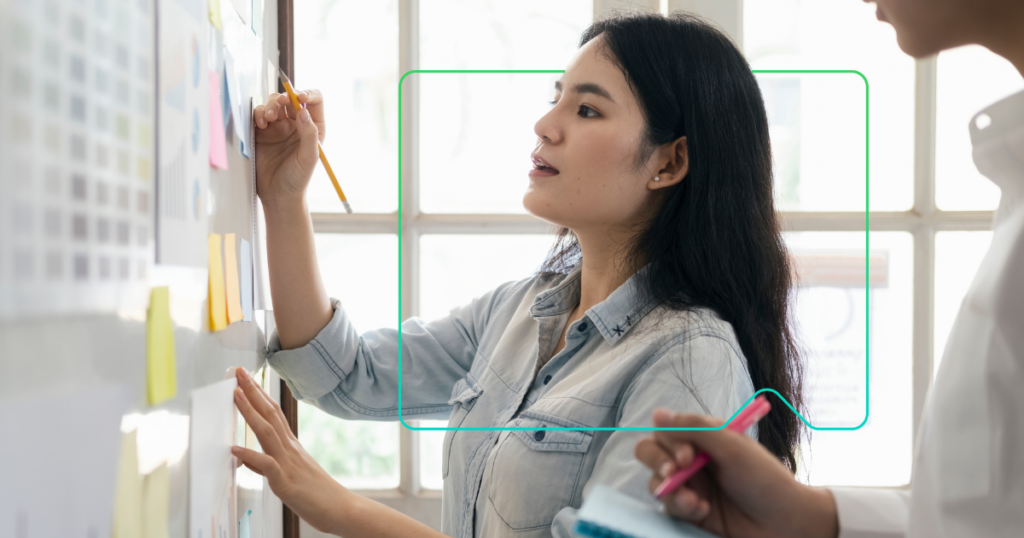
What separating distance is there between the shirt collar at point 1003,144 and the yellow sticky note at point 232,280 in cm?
71

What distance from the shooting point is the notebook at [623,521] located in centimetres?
45

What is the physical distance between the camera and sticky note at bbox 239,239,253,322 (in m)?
0.79

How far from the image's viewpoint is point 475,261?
0.86m

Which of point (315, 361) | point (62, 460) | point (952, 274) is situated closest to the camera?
point (62, 460)

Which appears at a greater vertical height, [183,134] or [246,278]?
[183,134]

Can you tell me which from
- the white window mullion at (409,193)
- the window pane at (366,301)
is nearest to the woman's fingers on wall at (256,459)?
the white window mullion at (409,193)

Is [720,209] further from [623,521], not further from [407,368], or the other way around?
[407,368]

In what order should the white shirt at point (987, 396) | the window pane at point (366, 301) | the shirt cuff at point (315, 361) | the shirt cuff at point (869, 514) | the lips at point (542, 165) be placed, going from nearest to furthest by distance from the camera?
the white shirt at point (987, 396) < the shirt cuff at point (869, 514) < the lips at point (542, 165) < the shirt cuff at point (315, 361) < the window pane at point (366, 301)

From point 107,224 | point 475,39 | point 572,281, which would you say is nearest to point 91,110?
point 107,224

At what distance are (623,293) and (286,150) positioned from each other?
1.60ft

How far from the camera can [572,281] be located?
83cm

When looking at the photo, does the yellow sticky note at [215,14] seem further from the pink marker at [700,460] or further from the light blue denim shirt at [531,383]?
the pink marker at [700,460]

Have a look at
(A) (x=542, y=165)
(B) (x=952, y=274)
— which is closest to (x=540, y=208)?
(A) (x=542, y=165)

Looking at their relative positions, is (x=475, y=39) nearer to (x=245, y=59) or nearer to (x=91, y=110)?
(x=245, y=59)
